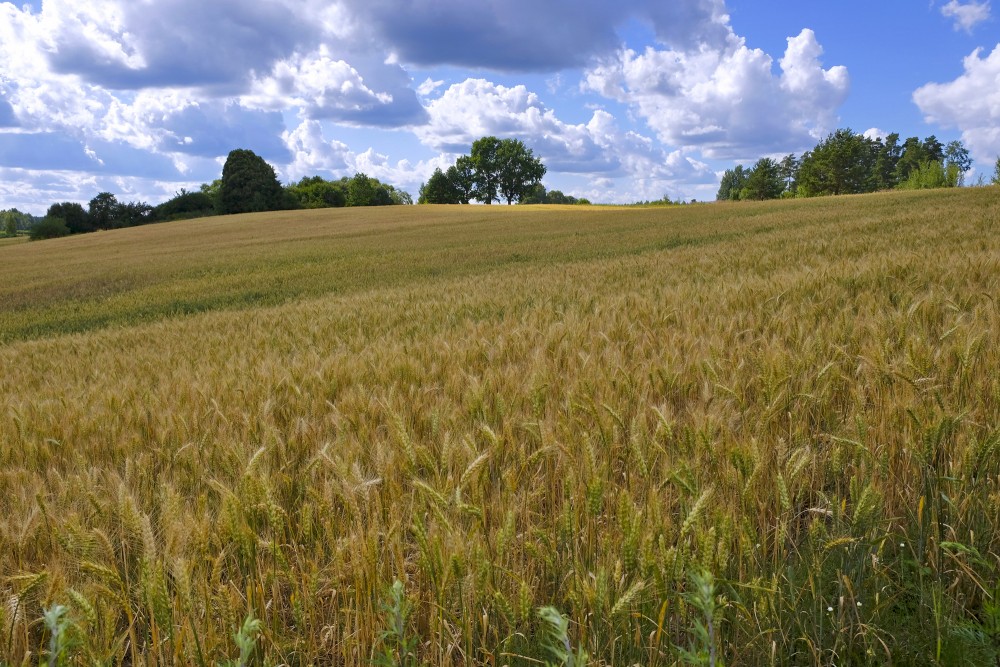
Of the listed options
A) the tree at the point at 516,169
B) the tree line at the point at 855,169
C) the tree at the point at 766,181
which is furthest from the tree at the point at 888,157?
the tree at the point at 516,169

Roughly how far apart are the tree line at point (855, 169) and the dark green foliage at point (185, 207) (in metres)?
81.2

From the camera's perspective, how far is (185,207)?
8481 cm

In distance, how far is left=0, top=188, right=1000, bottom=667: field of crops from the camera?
143cm

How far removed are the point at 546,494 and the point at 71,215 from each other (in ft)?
304

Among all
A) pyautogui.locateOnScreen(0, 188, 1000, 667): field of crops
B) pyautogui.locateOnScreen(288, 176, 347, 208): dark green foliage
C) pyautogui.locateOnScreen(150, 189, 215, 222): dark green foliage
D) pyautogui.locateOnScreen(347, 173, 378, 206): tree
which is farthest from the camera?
pyautogui.locateOnScreen(347, 173, 378, 206): tree

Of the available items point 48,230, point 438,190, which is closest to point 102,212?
point 48,230

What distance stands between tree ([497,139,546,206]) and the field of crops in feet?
345

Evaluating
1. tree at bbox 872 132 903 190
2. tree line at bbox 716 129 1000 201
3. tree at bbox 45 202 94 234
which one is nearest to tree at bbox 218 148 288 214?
tree at bbox 45 202 94 234

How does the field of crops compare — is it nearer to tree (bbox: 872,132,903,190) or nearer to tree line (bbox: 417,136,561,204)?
tree line (bbox: 417,136,561,204)

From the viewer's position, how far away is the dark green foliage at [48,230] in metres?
70.9

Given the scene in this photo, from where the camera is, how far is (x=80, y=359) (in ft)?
19.7

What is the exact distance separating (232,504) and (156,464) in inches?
45.2

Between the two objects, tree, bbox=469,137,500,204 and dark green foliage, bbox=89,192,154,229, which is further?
tree, bbox=469,137,500,204

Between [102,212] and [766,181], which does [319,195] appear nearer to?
[102,212]
